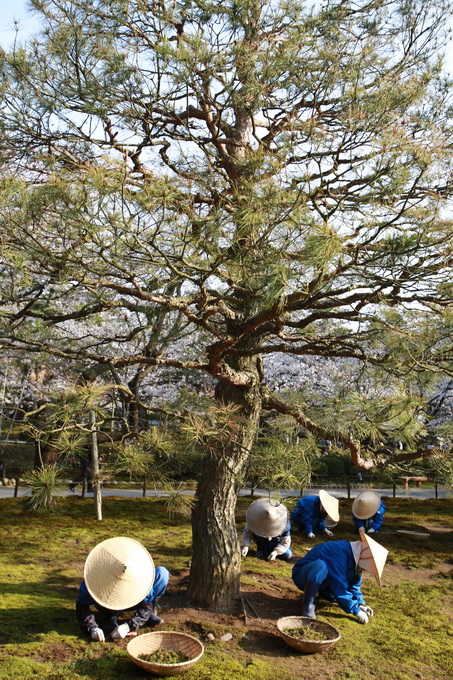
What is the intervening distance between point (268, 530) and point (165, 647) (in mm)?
2137

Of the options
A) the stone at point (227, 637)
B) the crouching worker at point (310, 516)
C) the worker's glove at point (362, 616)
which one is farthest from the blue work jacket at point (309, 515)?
the stone at point (227, 637)

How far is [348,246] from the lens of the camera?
368cm

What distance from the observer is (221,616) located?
413cm

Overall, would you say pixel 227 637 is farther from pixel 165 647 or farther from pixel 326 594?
pixel 326 594

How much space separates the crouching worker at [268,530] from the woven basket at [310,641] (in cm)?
123

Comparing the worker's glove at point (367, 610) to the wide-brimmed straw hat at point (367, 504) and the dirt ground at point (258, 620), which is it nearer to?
the dirt ground at point (258, 620)

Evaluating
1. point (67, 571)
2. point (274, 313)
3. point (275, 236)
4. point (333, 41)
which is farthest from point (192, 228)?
point (67, 571)

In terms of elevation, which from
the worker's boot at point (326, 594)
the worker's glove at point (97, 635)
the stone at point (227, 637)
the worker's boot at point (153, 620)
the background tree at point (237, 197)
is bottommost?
the stone at point (227, 637)

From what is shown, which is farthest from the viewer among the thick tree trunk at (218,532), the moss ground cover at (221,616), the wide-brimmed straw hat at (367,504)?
the wide-brimmed straw hat at (367,504)

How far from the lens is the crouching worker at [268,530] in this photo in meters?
5.40

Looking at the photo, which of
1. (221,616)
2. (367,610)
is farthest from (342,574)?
(221,616)

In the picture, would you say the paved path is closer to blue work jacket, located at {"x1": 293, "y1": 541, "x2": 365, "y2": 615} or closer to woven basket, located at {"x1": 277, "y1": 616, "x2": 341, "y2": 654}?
blue work jacket, located at {"x1": 293, "y1": 541, "x2": 365, "y2": 615}

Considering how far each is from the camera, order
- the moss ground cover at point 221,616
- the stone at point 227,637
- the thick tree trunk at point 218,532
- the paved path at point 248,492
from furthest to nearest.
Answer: the paved path at point 248,492 < the thick tree trunk at point 218,532 < the stone at point 227,637 < the moss ground cover at point 221,616

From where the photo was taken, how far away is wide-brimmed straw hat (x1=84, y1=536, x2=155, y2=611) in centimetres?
351
